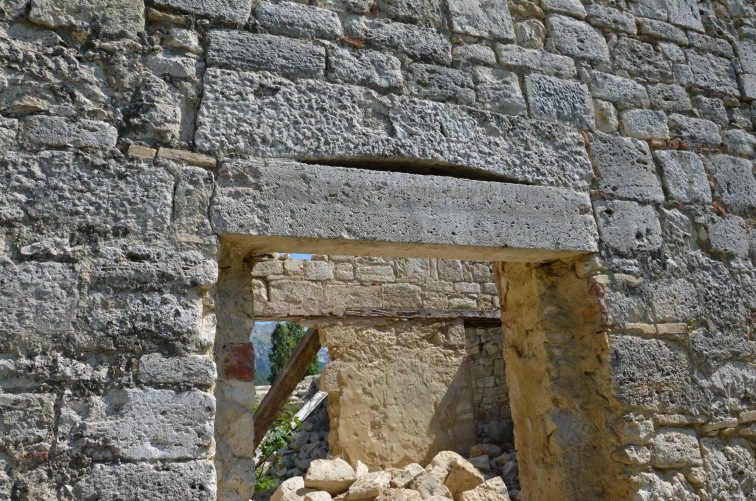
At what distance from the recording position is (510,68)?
9.68ft

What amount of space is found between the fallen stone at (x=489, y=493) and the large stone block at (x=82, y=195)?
333 cm

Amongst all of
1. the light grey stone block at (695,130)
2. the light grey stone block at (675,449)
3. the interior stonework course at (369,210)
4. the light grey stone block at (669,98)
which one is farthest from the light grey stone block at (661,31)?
the light grey stone block at (675,449)

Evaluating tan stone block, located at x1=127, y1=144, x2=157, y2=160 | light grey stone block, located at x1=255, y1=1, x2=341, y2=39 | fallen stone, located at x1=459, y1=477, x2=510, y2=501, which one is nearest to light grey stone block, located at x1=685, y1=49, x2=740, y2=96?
light grey stone block, located at x1=255, y1=1, x2=341, y2=39

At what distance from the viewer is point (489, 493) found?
15.0ft

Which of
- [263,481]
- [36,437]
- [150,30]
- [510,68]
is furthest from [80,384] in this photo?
[263,481]

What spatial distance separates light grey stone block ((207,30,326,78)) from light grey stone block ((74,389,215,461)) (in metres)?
1.28

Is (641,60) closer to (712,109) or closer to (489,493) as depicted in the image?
(712,109)

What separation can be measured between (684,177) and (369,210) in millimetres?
1740

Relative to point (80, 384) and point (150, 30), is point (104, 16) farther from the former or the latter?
point (80, 384)

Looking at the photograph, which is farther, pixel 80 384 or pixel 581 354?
pixel 581 354

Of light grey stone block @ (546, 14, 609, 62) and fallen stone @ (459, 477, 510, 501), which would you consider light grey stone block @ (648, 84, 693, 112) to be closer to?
light grey stone block @ (546, 14, 609, 62)

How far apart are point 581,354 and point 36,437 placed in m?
2.19

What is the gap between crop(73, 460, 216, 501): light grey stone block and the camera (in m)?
1.88

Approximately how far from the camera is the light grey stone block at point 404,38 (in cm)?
272
